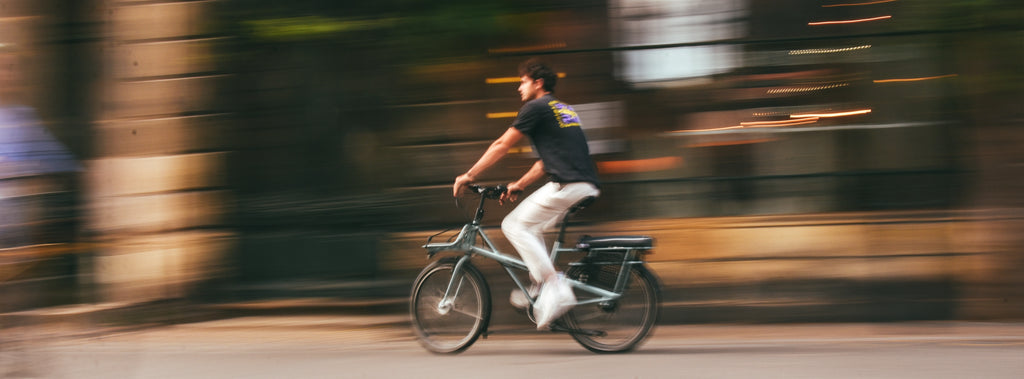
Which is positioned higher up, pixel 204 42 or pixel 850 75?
pixel 204 42

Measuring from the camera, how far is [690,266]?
655cm

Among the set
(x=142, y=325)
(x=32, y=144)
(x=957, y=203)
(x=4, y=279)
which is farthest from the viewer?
(x=142, y=325)

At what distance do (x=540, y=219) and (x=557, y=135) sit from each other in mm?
508

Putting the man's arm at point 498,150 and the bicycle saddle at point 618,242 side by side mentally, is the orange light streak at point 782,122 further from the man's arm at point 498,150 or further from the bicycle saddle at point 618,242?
the man's arm at point 498,150

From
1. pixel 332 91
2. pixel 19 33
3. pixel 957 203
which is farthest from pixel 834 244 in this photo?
pixel 19 33

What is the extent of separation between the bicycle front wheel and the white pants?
0.37 meters

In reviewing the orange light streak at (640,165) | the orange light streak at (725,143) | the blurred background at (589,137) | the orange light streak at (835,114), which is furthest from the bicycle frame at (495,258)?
the orange light streak at (835,114)

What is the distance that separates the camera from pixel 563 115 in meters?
5.11

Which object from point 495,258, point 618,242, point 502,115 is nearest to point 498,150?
point 495,258

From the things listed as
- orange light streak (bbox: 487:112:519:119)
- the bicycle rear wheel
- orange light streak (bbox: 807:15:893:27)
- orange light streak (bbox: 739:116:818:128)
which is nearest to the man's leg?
the bicycle rear wheel

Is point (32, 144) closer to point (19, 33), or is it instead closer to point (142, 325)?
point (142, 325)

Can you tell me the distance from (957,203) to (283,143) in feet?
17.2

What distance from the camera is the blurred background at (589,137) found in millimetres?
6336

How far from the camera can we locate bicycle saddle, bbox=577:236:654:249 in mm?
5195
